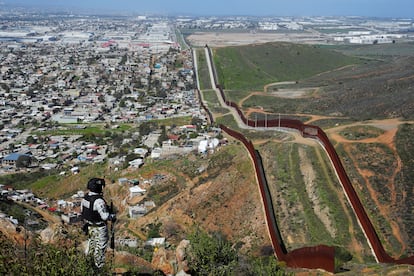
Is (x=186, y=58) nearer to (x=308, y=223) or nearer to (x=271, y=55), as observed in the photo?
(x=271, y=55)

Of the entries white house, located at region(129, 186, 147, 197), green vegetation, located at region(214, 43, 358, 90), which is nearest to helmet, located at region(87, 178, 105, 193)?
white house, located at region(129, 186, 147, 197)

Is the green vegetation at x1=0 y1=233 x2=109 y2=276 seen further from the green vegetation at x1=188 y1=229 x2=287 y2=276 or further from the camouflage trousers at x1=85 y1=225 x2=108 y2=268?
the green vegetation at x1=188 y1=229 x2=287 y2=276

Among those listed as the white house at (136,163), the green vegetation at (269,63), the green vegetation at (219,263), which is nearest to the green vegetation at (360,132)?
the white house at (136,163)

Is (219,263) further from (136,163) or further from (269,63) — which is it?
(269,63)

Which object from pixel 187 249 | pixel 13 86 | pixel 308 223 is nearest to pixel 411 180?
pixel 308 223

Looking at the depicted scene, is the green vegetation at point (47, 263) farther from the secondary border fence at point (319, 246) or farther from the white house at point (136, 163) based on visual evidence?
the white house at point (136, 163)

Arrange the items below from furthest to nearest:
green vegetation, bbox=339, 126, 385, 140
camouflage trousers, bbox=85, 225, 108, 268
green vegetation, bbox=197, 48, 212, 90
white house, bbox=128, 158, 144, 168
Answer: green vegetation, bbox=197, 48, 212, 90 < white house, bbox=128, 158, 144, 168 < green vegetation, bbox=339, 126, 385, 140 < camouflage trousers, bbox=85, 225, 108, 268

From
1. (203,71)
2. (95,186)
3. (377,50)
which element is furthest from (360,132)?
(377,50)
